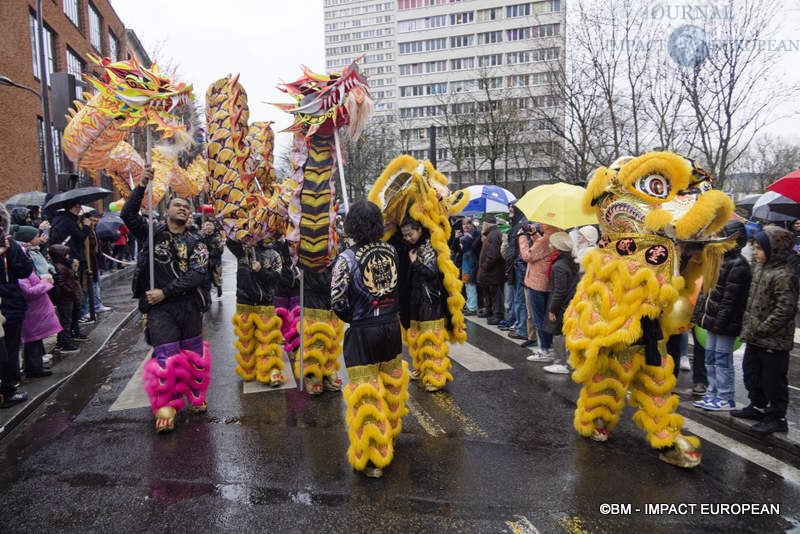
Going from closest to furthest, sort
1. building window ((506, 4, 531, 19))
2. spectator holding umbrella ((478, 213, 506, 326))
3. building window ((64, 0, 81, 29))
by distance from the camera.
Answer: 1. spectator holding umbrella ((478, 213, 506, 326))
2. building window ((64, 0, 81, 29))
3. building window ((506, 4, 531, 19))

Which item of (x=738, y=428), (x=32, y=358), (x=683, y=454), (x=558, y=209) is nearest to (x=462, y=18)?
(x=558, y=209)

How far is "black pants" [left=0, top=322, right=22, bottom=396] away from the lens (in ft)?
16.5

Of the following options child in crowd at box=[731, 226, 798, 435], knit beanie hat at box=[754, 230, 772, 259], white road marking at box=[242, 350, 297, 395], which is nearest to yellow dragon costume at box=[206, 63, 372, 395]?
white road marking at box=[242, 350, 297, 395]

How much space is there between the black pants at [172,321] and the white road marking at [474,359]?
319 cm

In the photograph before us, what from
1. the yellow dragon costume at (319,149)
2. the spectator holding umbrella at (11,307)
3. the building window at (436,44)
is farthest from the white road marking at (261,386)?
the building window at (436,44)

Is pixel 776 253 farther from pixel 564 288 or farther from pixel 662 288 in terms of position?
pixel 564 288

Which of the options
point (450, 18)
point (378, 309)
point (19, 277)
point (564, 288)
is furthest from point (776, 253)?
point (450, 18)

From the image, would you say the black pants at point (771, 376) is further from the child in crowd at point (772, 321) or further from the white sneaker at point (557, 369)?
the white sneaker at point (557, 369)

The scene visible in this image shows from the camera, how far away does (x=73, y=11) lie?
80.0ft

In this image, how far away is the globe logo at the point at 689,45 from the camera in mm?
15000

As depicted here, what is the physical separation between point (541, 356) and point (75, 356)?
658 centimetres

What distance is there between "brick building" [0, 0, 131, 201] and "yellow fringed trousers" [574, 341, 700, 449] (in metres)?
15.6

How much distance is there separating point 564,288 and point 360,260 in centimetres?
335

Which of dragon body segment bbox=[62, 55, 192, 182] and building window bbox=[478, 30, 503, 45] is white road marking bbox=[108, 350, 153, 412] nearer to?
dragon body segment bbox=[62, 55, 192, 182]
